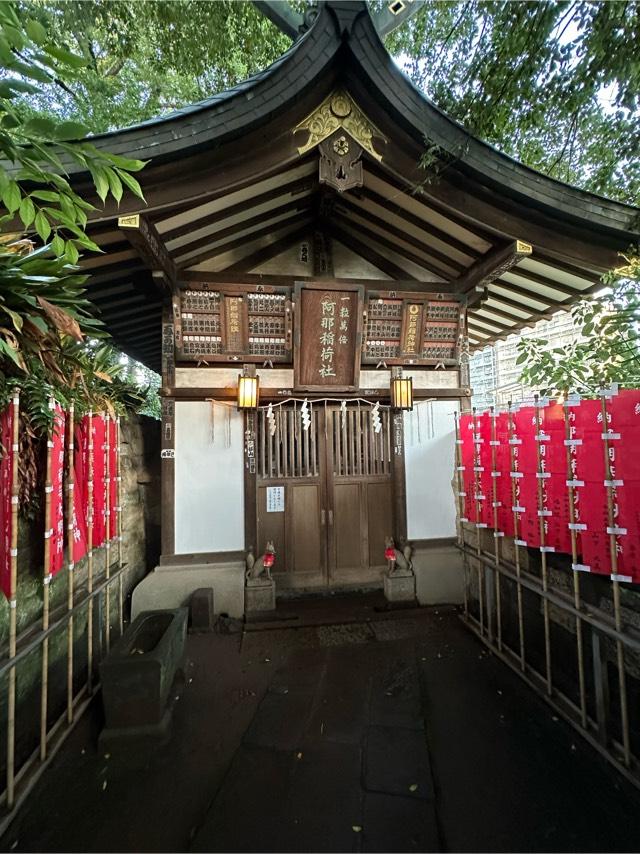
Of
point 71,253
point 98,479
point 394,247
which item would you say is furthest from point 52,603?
point 394,247

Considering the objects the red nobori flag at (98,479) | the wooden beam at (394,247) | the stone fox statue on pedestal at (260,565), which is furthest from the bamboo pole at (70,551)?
the wooden beam at (394,247)

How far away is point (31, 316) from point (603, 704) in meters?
5.47

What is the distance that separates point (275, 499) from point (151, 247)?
4.00m

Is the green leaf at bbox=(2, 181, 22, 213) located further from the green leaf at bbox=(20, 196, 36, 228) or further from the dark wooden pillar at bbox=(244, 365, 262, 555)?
the dark wooden pillar at bbox=(244, 365, 262, 555)

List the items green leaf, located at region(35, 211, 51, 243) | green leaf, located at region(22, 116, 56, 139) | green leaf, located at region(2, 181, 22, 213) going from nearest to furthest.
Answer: green leaf, located at region(22, 116, 56, 139), green leaf, located at region(2, 181, 22, 213), green leaf, located at region(35, 211, 51, 243)

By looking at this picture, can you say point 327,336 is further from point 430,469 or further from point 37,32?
point 37,32

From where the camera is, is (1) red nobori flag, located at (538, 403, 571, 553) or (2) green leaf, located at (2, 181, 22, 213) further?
(1) red nobori flag, located at (538, 403, 571, 553)

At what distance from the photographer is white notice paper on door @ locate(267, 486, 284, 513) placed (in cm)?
589

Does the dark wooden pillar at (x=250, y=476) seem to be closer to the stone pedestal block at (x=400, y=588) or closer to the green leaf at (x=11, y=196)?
the stone pedestal block at (x=400, y=588)

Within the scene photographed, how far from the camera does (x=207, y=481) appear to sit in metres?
5.63

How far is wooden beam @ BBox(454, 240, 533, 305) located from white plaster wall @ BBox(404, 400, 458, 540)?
195 cm

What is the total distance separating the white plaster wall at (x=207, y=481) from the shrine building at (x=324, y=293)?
0.08 feet

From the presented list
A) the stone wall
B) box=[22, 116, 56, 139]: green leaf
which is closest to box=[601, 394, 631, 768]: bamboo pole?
box=[22, 116, 56, 139]: green leaf

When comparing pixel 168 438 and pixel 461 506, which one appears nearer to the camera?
pixel 461 506
